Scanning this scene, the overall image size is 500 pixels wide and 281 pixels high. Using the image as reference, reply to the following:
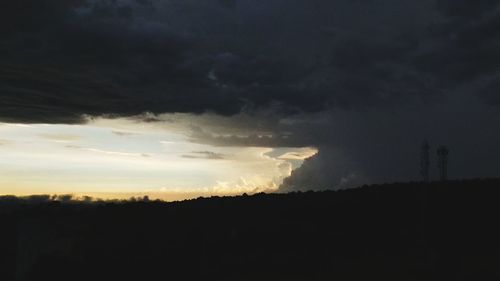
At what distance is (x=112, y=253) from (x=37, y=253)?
5.48 metres

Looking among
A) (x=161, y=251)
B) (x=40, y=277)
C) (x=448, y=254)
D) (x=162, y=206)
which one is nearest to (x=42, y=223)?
(x=40, y=277)

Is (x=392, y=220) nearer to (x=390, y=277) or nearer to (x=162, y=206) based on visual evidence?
(x=390, y=277)

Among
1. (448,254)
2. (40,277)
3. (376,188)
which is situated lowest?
(40,277)

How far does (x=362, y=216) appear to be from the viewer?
44.1m

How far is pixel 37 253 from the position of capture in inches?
1663

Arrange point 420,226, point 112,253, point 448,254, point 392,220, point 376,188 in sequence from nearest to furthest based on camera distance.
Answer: point 448,254 → point 420,226 → point 392,220 → point 112,253 → point 376,188

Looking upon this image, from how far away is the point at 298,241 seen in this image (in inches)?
1596

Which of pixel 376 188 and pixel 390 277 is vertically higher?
pixel 376 188

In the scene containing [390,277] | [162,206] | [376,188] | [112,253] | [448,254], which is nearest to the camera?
[390,277]

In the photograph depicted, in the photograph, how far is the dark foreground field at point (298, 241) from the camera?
34219 mm

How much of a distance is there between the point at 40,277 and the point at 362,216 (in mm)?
23712

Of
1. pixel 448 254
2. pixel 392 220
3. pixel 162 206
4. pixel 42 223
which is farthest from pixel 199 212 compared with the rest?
pixel 448 254

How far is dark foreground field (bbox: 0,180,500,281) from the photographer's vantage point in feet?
112

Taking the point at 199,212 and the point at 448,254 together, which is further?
the point at 199,212
